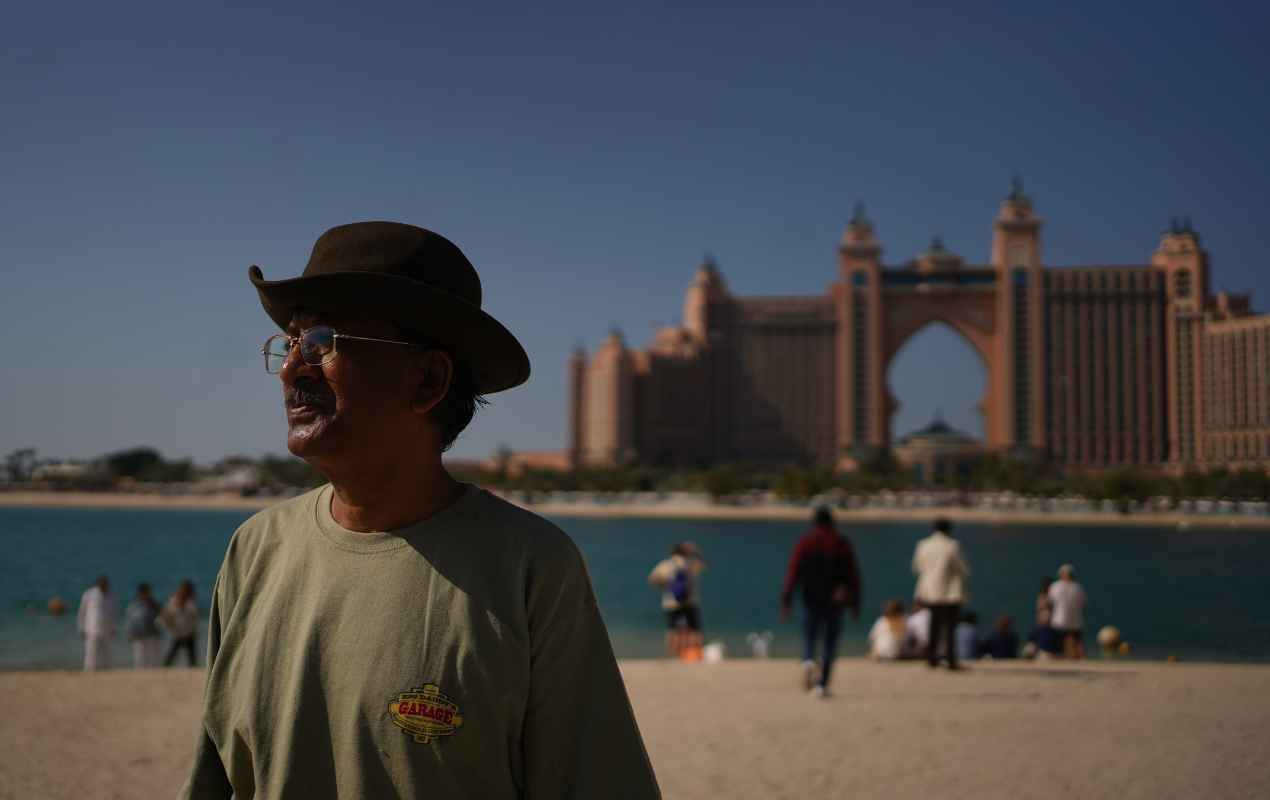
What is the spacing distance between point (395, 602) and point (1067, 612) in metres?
13.4

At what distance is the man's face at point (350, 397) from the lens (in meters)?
1.77

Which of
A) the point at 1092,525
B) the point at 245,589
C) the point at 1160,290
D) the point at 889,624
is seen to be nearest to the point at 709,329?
the point at 1160,290

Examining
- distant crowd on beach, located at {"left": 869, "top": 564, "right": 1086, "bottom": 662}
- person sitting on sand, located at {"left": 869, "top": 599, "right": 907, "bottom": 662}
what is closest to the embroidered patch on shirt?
person sitting on sand, located at {"left": 869, "top": 599, "right": 907, "bottom": 662}

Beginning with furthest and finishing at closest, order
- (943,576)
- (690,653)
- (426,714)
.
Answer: (690,653) → (943,576) → (426,714)

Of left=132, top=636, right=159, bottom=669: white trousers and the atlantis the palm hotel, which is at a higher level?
the atlantis the palm hotel

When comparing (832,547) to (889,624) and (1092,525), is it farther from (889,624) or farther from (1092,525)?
(1092,525)

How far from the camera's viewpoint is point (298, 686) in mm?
1683

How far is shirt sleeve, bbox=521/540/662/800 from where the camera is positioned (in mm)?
1650

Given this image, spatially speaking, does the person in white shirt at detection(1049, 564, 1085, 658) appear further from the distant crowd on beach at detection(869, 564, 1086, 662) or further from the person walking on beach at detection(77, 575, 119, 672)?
the person walking on beach at detection(77, 575, 119, 672)

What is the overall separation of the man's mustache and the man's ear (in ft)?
0.44

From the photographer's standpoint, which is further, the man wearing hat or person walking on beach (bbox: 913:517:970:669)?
person walking on beach (bbox: 913:517:970:669)

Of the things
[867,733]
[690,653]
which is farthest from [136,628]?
[867,733]

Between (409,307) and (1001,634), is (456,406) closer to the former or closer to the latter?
(409,307)

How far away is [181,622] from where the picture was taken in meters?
13.2
